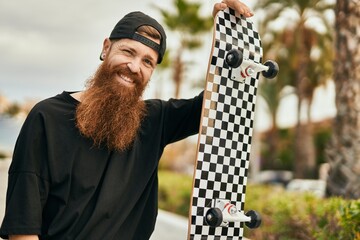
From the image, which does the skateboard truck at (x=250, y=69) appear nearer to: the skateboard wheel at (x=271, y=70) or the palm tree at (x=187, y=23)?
the skateboard wheel at (x=271, y=70)

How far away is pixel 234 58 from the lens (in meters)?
2.64

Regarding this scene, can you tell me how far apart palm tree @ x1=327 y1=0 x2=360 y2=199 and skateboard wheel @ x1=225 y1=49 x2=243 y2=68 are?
4.99 m

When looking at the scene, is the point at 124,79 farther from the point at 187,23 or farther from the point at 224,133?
the point at 187,23

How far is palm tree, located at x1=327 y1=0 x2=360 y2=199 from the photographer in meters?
7.16

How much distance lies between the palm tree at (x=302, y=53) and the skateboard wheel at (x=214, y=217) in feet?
54.8

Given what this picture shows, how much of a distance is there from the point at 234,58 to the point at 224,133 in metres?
0.43

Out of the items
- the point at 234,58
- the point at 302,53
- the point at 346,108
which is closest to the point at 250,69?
the point at 234,58

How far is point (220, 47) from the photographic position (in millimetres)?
2822

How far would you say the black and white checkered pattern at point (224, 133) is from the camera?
2.68 meters

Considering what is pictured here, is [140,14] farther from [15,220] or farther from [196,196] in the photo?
[15,220]

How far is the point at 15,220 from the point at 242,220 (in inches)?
45.4

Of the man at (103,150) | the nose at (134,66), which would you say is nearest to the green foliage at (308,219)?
the man at (103,150)

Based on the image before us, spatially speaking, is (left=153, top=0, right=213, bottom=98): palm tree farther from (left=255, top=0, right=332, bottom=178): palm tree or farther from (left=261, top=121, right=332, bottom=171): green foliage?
(left=261, top=121, right=332, bottom=171): green foliage

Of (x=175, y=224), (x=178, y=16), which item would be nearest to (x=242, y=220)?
(x=175, y=224)
